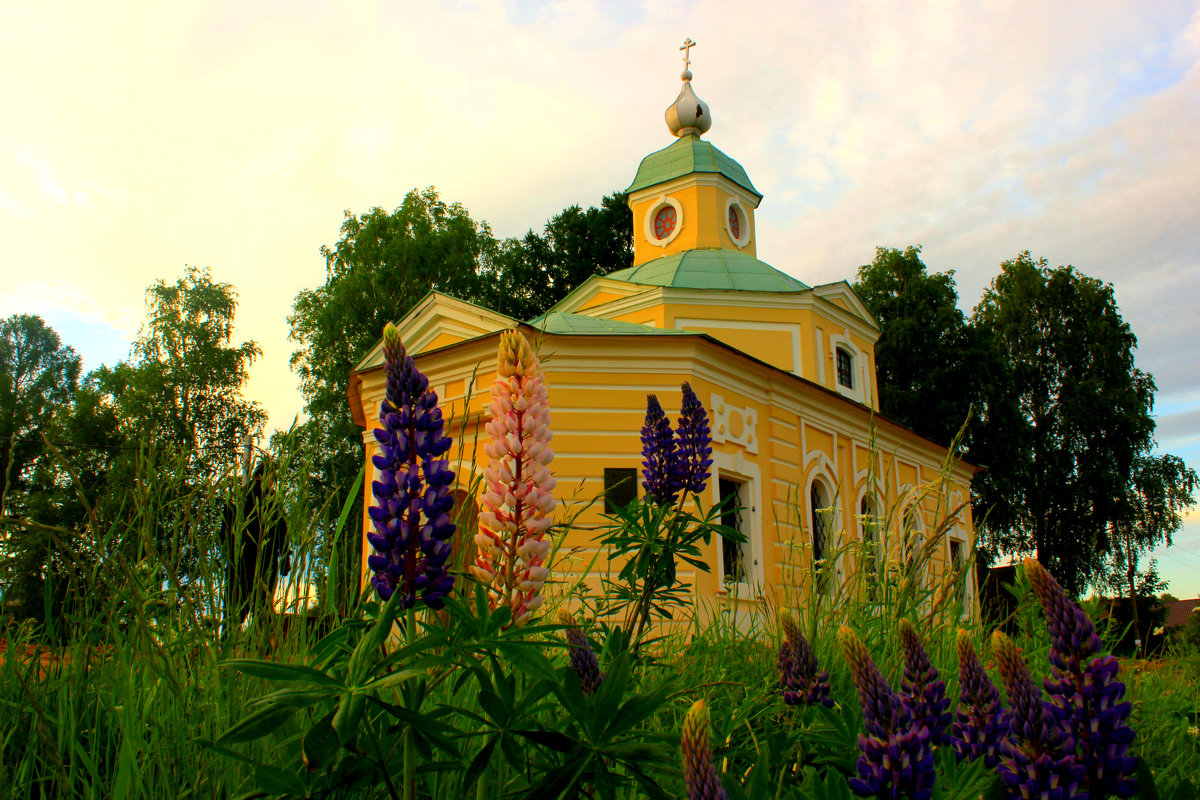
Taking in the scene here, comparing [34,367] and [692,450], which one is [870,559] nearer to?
[692,450]

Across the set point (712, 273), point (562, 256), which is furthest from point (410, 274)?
point (712, 273)

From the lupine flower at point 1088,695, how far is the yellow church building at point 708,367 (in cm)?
899

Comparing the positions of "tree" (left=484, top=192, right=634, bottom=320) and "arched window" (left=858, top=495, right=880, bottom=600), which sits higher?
"tree" (left=484, top=192, right=634, bottom=320)

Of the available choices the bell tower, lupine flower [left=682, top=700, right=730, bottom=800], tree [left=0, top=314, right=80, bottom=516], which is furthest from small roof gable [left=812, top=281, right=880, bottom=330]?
tree [left=0, top=314, right=80, bottom=516]

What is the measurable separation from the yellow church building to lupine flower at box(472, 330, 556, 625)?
8198mm

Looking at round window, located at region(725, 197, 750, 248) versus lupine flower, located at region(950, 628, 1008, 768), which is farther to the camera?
round window, located at region(725, 197, 750, 248)

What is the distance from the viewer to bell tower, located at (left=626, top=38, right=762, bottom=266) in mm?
24688

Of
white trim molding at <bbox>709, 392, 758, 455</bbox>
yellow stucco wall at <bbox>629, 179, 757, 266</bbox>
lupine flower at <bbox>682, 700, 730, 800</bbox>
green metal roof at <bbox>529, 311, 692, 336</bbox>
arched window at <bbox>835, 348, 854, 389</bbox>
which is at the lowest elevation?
lupine flower at <bbox>682, 700, 730, 800</bbox>

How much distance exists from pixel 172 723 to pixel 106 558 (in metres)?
0.58

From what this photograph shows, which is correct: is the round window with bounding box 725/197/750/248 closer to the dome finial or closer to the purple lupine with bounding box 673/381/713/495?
the dome finial

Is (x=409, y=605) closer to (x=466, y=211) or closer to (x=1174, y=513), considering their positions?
(x=466, y=211)

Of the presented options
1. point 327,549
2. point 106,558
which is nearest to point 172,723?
point 106,558

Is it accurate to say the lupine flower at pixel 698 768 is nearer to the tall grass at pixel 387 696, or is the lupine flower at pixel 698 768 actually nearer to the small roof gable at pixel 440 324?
the tall grass at pixel 387 696

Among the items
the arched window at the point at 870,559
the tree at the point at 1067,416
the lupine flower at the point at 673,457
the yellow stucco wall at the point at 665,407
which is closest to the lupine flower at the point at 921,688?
the lupine flower at the point at 673,457
